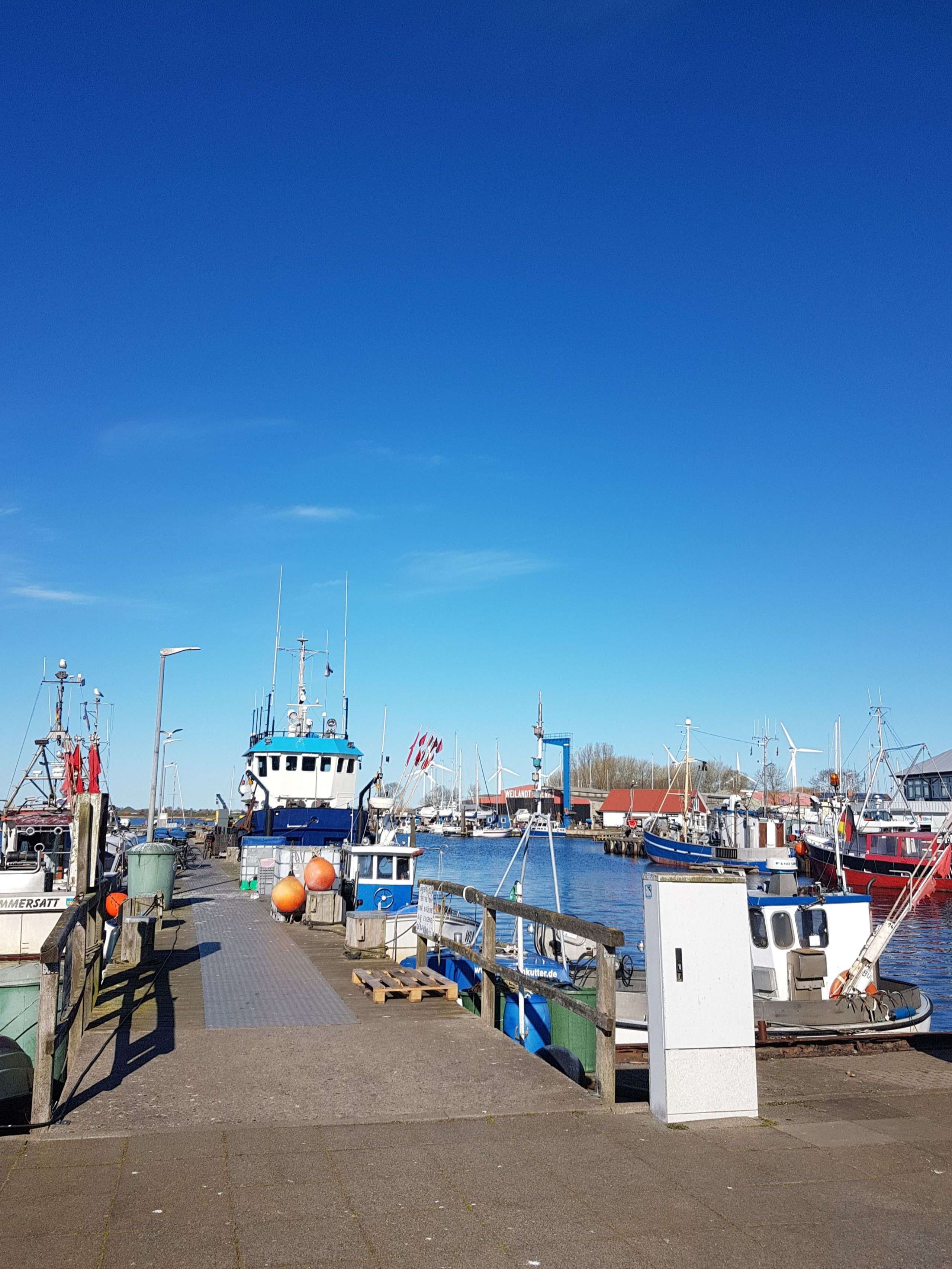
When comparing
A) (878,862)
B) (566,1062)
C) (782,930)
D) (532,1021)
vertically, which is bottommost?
(878,862)

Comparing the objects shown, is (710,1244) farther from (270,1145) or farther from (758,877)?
(758,877)

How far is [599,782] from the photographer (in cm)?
17825

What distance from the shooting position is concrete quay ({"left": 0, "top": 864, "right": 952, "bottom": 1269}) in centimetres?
471

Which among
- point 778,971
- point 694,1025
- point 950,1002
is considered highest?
point 694,1025

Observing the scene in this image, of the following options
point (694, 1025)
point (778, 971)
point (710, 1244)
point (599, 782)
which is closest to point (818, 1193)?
point (710, 1244)

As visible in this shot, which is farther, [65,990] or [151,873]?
[151,873]

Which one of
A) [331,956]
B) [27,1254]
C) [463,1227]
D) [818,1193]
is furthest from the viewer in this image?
[331,956]

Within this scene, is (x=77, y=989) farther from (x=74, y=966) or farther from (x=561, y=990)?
(x=561, y=990)

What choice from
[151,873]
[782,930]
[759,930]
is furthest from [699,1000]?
[151,873]

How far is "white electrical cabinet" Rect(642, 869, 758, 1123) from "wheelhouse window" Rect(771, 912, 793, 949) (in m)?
11.7

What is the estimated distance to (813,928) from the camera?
17.9m

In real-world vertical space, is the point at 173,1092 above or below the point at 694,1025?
below

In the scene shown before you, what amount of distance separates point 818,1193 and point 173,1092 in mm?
4484

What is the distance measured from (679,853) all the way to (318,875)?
61.4 metres
